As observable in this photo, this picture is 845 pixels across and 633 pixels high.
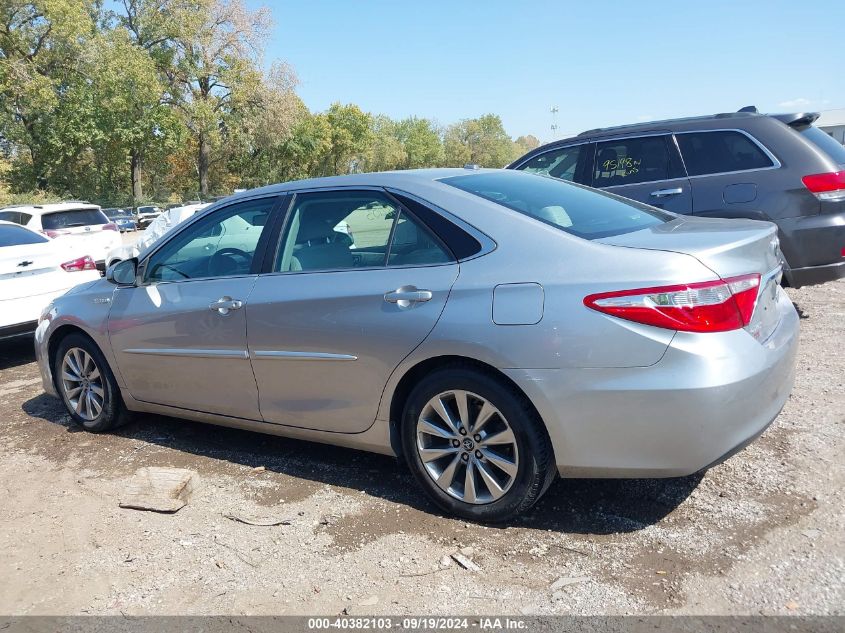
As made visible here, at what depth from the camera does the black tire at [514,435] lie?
3.06m

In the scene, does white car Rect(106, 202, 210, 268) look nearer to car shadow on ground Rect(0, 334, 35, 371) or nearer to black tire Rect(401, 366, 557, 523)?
car shadow on ground Rect(0, 334, 35, 371)

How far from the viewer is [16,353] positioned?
808 centimetres

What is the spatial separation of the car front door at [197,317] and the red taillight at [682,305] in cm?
208

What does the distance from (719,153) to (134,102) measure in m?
44.6

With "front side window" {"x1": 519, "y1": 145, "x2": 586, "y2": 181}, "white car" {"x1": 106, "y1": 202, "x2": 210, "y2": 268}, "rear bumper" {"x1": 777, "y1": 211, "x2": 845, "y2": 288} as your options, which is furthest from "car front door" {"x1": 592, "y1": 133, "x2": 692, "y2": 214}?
"white car" {"x1": 106, "y1": 202, "x2": 210, "y2": 268}

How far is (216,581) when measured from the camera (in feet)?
9.87

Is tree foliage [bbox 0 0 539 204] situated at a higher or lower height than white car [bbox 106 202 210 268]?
higher

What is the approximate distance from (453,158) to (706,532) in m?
115

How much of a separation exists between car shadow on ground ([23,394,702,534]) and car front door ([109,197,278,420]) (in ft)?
1.29

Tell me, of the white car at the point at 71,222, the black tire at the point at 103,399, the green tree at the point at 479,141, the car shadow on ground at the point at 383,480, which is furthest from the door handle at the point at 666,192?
the green tree at the point at 479,141

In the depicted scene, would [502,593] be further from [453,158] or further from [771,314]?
[453,158]

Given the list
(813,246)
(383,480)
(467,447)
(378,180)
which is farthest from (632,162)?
(467,447)

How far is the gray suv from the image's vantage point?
580 centimetres

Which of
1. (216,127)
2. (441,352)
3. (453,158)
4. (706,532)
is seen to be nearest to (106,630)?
(441,352)
